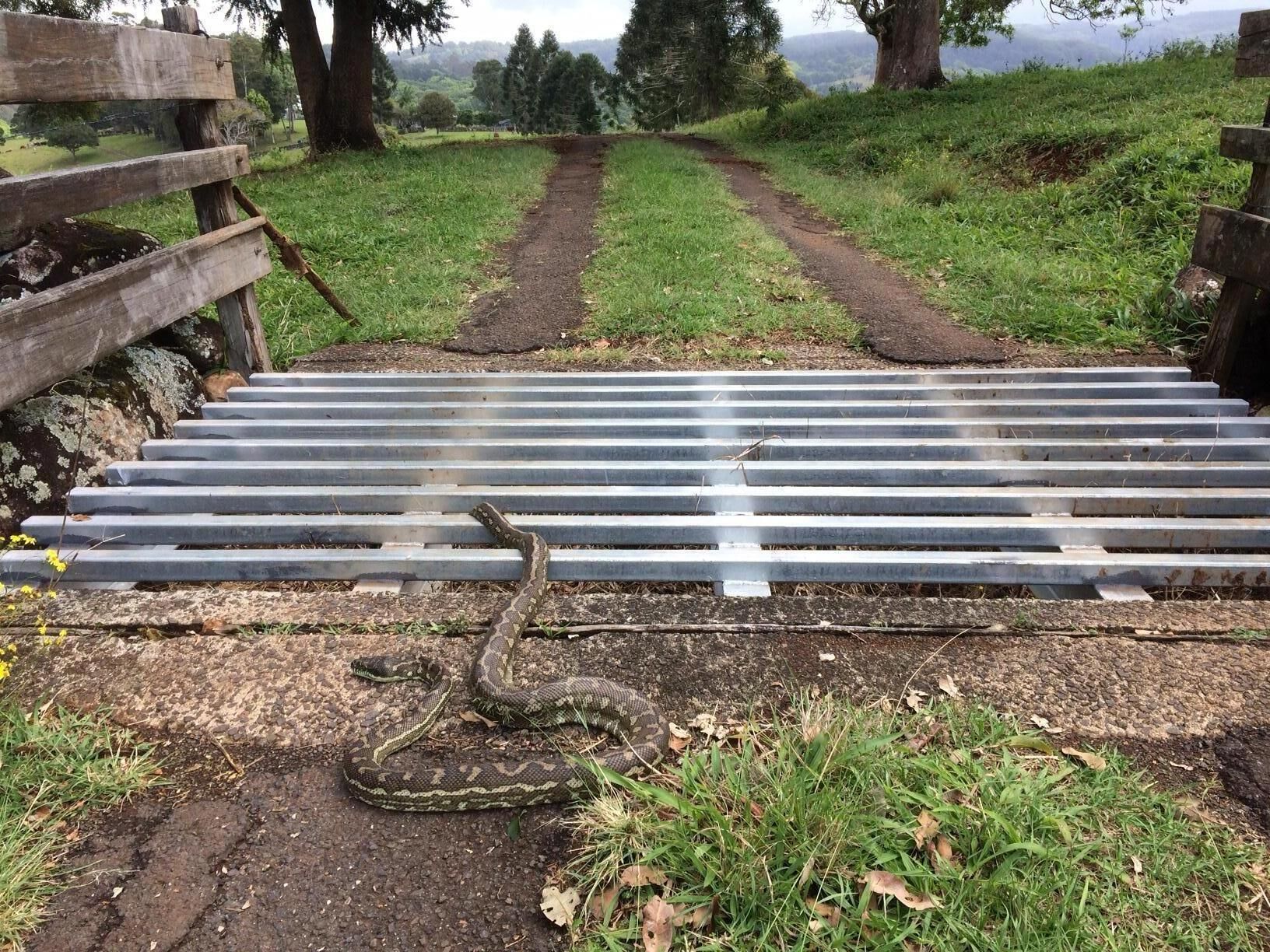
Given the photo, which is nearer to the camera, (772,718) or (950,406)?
(772,718)

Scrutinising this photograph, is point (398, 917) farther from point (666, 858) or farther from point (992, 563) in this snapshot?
point (992, 563)

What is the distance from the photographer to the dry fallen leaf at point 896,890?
84.8 inches

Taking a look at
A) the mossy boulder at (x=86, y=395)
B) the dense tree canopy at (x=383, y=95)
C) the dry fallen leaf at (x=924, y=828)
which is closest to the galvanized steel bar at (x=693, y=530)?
the mossy boulder at (x=86, y=395)

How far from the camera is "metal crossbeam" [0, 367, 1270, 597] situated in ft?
12.6

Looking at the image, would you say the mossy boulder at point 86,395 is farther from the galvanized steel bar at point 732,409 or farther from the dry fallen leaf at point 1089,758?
the dry fallen leaf at point 1089,758

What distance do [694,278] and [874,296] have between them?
1.94 metres

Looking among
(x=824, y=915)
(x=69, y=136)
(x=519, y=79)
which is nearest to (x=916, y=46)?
(x=69, y=136)

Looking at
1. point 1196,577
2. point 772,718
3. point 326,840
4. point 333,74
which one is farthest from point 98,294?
point 333,74

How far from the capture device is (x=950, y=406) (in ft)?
17.3

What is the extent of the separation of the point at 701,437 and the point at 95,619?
129 inches

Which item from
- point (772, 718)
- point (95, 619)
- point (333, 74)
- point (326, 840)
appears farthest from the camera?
point (333, 74)

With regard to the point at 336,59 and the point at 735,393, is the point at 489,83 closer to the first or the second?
the point at 336,59

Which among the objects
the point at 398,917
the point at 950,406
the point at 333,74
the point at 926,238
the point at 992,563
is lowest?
the point at 398,917

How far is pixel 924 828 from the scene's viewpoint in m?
2.33
